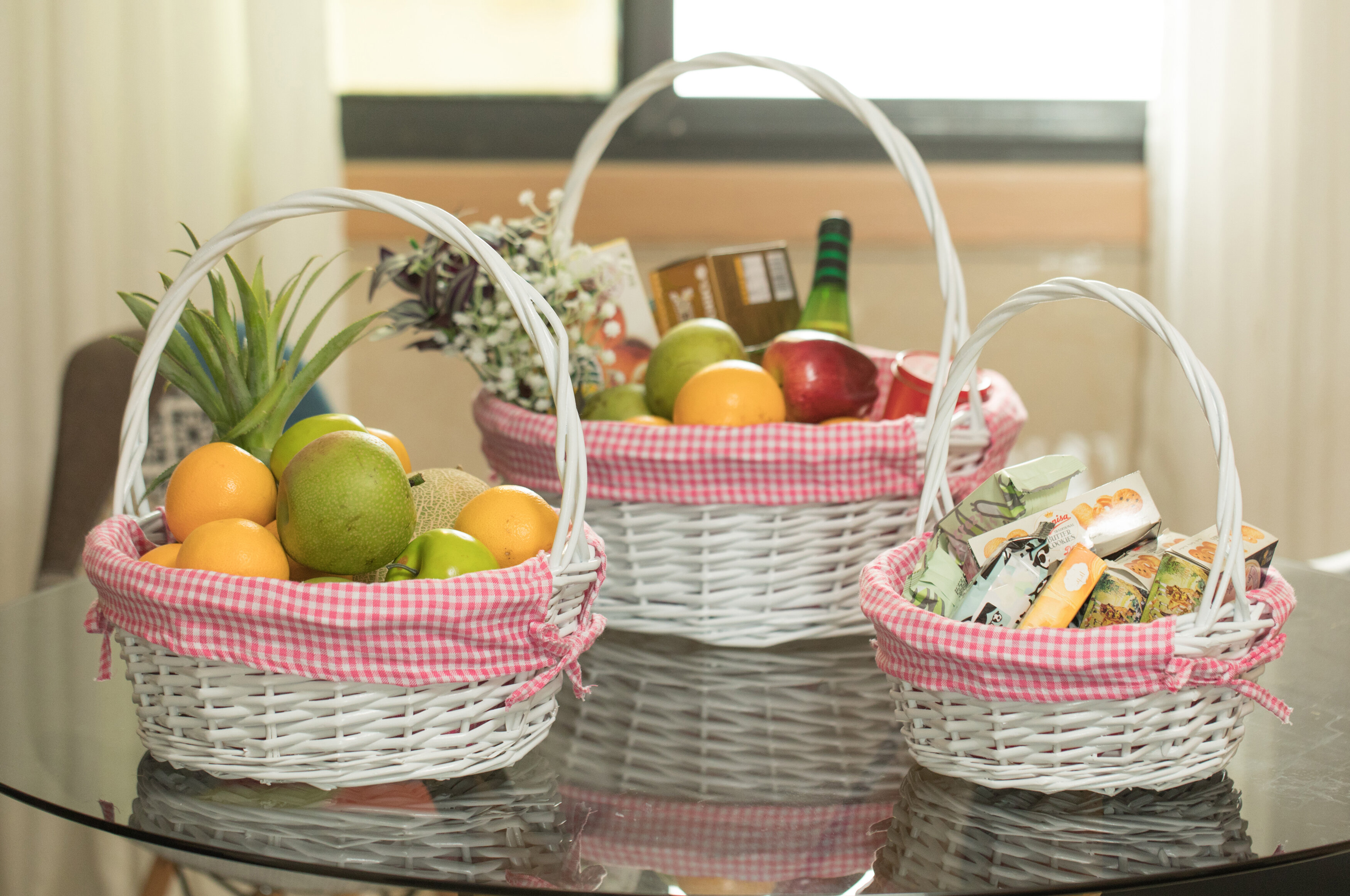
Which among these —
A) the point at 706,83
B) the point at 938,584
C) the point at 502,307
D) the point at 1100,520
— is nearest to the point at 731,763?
the point at 938,584

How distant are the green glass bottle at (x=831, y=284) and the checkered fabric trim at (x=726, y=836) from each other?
2.10 feet

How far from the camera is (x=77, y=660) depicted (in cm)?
90

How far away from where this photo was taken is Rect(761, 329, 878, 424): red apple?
3.36ft

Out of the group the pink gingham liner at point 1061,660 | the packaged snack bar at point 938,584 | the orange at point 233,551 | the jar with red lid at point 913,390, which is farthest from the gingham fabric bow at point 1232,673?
the orange at point 233,551

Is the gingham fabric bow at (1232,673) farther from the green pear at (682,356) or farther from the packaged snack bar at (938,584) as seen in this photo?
the green pear at (682,356)

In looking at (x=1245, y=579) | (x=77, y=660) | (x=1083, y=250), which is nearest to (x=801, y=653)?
(x=1245, y=579)

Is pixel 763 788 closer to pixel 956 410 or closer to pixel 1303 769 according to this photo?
pixel 1303 769

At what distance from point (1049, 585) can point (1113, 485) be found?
0.35ft

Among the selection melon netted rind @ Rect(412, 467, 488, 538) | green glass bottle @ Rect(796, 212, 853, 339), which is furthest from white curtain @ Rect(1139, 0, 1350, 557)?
melon netted rind @ Rect(412, 467, 488, 538)

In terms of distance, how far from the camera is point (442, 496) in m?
0.82

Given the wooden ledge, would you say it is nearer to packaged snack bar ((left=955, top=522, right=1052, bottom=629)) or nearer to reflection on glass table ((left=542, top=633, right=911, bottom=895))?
reflection on glass table ((left=542, top=633, right=911, bottom=895))

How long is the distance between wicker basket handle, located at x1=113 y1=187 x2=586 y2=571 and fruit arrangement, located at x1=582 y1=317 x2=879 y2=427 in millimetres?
231

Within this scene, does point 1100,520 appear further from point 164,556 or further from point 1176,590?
point 164,556

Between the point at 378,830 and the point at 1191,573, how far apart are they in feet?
1.62
